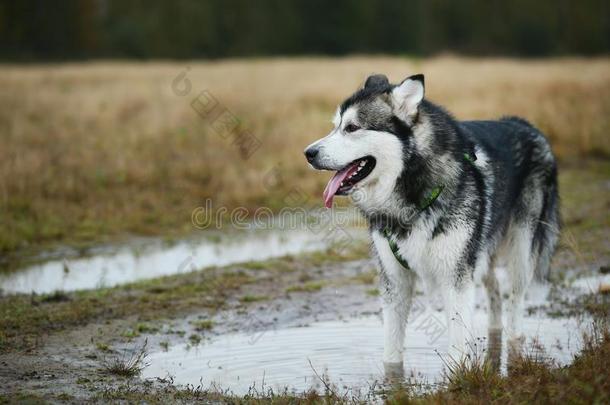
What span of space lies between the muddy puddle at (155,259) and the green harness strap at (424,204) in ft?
13.3

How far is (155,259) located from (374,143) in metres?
5.23

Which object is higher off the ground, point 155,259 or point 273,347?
point 155,259

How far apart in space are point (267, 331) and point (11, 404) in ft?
8.81

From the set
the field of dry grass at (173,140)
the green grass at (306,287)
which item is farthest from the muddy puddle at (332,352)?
the field of dry grass at (173,140)

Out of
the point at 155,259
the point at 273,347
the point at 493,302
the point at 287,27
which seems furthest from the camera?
the point at 287,27

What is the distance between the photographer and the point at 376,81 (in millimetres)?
5645

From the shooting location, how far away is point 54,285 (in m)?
8.45

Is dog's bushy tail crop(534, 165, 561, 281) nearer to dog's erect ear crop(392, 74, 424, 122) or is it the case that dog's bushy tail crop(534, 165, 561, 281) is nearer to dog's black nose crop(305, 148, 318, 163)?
dog's erect ear crop(392, 74, 424, 122)

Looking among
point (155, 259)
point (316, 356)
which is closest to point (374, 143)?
point (316, 356)

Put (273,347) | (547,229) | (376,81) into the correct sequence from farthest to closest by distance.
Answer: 1. (547,229)
2. (273,347)
3. (376,81)

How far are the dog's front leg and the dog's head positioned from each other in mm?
431

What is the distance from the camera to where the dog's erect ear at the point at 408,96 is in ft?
16.9

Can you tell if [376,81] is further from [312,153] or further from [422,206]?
[422,206]

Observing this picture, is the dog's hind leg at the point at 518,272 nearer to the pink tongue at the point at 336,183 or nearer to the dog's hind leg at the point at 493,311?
the dog's hind leg at the point at 493,311
